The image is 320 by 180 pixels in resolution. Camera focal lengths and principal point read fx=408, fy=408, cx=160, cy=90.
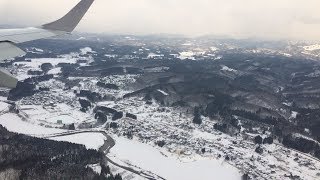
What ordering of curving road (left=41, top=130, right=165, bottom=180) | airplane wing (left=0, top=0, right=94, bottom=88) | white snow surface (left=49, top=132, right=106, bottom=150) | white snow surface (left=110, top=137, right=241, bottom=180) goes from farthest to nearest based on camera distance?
white snow surface (left=49, top=132, right=106, bottom=150), white snow surface (left=110, top=137, right=241, bottom=180), curving road (left=41, top=130, right=165, bottom=180), airplane wing (left=0, top=0, right=94, bottom=88)

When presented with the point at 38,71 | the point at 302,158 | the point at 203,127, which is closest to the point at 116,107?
the point at 203,127

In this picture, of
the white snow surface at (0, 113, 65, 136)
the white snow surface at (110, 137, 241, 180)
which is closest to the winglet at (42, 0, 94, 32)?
the white snow surface at (110, 137, 241, 180)

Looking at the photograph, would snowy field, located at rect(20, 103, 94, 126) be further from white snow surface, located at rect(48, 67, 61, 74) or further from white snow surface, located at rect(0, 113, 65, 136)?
white snow surface, located at rect(48, 67, 61, 74)

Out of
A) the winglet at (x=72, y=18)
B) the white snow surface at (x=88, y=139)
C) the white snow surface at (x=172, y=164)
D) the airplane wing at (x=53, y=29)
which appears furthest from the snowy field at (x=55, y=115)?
the winglet at (x=72, y=18)

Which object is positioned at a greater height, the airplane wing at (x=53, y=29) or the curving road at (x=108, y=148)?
the airplane wing at (x=53, y=29)

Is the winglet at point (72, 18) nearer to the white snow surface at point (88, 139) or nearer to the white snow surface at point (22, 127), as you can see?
the white snow surface at point (88, 139)

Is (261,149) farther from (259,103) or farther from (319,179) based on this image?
(259,103)
